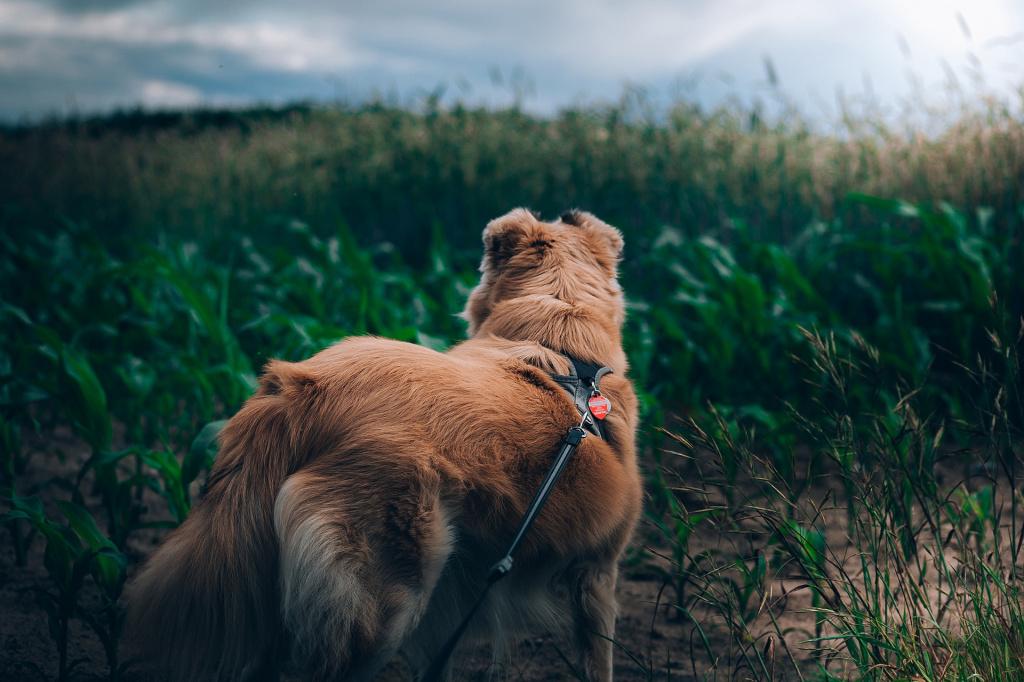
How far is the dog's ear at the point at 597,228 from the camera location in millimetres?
2857

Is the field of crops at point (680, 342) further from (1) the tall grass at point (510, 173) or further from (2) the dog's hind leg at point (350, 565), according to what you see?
(2) the dog's hind leg at point (350, 565)

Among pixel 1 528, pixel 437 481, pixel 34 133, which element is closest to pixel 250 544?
pixel 437 481

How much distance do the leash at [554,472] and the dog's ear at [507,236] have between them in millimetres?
540

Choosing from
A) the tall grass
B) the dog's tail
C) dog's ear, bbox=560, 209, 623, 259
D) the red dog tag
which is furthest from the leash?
the tall grass

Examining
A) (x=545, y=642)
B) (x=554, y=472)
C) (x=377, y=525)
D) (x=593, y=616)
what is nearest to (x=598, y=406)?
(x=554, y=472)

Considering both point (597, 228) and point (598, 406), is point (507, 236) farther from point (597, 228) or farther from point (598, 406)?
point (598, 406)

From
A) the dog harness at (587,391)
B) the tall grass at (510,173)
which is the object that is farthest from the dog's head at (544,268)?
the tall grass at (510,173)

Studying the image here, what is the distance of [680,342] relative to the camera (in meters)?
5.02

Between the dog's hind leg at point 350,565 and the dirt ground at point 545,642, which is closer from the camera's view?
the dog's hind leg at point 350,565

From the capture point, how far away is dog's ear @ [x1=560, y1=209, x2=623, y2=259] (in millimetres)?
2857

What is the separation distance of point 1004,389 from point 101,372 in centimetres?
444

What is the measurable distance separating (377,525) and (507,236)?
1.26m

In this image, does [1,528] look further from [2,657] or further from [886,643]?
[886,643]

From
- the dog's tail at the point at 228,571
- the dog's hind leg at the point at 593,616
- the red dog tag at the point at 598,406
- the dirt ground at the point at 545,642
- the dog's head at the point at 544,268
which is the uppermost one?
the dog's head at the point at 544,268
